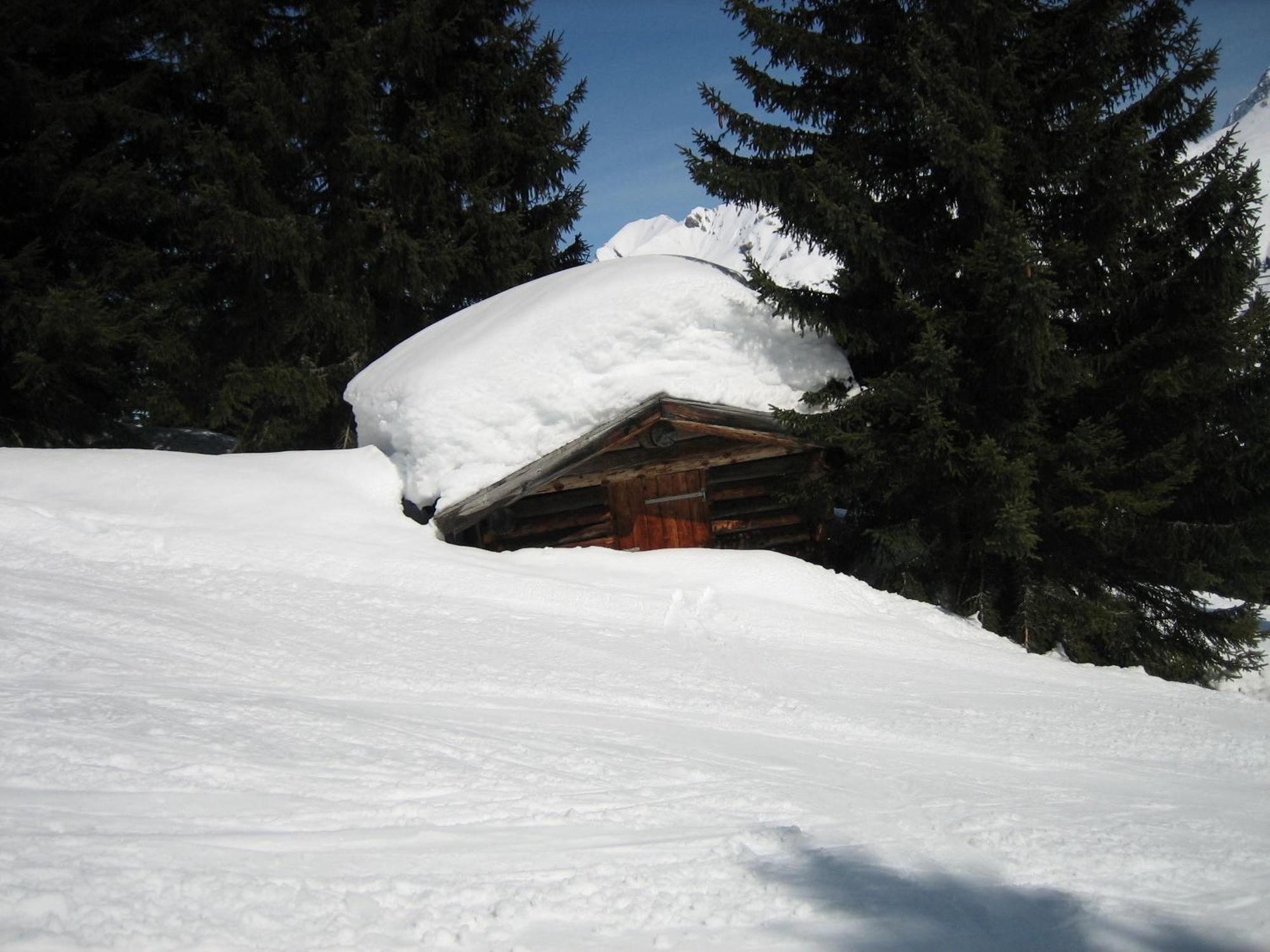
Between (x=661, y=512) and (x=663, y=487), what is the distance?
29 centimetres

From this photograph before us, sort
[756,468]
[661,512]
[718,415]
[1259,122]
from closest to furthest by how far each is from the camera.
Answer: [718,415]
[661,512]
[756,468]
[1259,122]

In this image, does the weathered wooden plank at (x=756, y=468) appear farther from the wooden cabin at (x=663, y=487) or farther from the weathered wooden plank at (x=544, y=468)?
the weathered wooden plank at (x=544, y=468)

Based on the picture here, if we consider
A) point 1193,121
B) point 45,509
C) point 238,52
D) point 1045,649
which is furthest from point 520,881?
point 238,52

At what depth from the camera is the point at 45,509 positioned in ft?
21.6

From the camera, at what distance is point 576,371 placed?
9.27 meters

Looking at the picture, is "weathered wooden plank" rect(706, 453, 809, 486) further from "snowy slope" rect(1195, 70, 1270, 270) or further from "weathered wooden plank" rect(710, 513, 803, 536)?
"snowy slope" rect(1195, 70, 1270, 270)

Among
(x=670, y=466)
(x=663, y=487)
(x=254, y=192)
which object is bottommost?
(x=663, y=487)

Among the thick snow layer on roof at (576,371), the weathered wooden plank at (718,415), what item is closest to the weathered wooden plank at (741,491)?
the weathered wooden plank at (718,415)

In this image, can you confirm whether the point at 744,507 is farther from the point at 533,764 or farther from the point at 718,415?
the point at 533,764

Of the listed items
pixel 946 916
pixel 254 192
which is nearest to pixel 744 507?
pixel 946 916

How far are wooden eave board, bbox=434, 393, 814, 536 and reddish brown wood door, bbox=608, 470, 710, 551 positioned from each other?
0.23m

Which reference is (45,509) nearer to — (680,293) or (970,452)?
(680,293)

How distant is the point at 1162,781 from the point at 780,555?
4.65m

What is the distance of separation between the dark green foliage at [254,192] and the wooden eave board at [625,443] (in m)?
6.06
